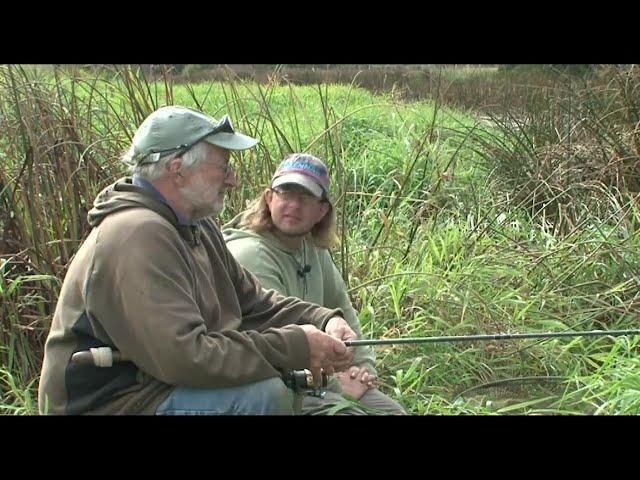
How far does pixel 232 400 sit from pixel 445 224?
3.22m

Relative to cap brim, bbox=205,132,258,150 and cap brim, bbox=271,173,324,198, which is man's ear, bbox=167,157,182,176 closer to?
cap brim, bbox=205,132,258,150

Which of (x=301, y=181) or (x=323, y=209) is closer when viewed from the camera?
(x=301, y=181)

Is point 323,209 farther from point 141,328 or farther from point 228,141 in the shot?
point 141,328

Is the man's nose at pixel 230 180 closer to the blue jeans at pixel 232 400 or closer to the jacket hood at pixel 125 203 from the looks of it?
the jacket hood at pixel 125 203

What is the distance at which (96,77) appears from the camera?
171 inches

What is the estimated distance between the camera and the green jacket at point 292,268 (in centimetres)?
348

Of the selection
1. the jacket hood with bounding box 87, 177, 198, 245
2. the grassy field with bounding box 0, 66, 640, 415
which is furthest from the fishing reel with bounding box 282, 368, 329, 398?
the grassy field with bounding box 0, 66, 640, 415

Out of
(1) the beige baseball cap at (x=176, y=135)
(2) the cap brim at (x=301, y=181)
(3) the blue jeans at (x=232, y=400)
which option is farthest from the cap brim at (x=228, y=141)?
(2) the cap brim at (x=301, y=181)

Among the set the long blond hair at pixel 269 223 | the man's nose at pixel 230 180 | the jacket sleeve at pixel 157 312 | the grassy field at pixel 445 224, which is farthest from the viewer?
the grassy field at pixel 445 224

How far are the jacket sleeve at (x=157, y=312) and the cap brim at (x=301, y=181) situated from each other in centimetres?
95

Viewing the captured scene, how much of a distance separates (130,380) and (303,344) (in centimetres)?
48

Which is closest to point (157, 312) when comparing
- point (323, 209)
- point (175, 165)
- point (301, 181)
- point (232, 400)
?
point (232, 400)

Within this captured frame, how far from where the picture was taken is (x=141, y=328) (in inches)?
96.2

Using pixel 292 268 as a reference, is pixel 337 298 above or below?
below
